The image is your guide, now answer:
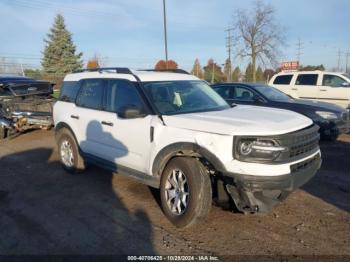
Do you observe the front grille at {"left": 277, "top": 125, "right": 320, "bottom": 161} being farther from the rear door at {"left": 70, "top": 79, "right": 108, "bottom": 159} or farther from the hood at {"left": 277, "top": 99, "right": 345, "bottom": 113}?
the hood at {"left": 277, "top": 99, "right": 345, "bottom": 113}

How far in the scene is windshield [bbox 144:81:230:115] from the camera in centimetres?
488

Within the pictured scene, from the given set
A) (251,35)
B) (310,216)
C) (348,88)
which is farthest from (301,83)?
(251,35)

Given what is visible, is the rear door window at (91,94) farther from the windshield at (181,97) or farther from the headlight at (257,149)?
the headlight at (257,149)

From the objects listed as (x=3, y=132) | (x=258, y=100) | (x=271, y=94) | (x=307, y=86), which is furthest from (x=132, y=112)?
A: (x=307, y=86)

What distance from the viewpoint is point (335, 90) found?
13.7 m

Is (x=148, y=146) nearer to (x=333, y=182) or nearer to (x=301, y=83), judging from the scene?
(x=333, y=182)

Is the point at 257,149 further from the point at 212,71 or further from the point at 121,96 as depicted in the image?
the point at 212,71

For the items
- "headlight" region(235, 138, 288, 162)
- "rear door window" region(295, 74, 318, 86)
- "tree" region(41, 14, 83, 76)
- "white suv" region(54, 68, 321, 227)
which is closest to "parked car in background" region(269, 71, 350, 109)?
"rear door window" region(295, 74, 318, 86)

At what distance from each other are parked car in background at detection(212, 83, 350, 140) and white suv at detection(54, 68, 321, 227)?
378cm

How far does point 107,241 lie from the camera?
13.1 feet

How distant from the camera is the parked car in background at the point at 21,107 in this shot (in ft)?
33.7

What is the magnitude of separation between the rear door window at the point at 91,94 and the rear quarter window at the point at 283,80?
405 inches

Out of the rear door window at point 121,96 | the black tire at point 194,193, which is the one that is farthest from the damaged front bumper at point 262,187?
the rear door window at point 121,96

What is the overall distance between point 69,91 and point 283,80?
405 inches
